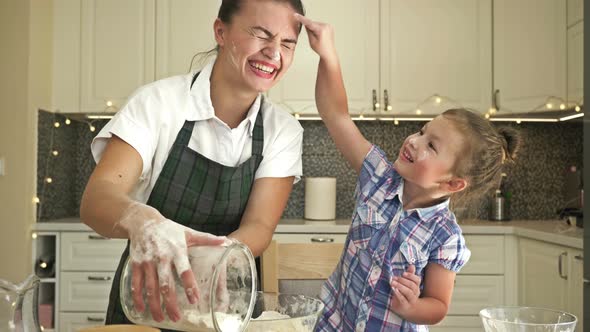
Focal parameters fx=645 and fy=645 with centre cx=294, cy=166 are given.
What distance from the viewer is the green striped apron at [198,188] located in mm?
1388

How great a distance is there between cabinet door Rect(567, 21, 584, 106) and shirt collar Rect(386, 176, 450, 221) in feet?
6.72

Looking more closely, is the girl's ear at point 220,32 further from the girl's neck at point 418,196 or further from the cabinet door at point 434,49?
the cabinet door at point 434,49

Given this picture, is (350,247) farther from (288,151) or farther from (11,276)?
(11,276)

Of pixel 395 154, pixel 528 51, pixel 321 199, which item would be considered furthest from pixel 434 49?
pixel 321 199

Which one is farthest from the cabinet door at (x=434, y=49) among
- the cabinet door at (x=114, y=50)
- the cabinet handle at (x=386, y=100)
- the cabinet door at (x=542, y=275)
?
the cabinet door at (x=114, y=50)

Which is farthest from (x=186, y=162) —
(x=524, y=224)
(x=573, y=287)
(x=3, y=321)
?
(x=524, y=224)

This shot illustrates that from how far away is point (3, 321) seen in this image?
63 centimetres

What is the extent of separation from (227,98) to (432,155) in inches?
18.2

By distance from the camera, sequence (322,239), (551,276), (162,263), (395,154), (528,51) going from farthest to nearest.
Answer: (395,154) < (528,51) < (322,239) < (551,276) < (162,263)

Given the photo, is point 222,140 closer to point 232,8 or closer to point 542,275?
point 232,8

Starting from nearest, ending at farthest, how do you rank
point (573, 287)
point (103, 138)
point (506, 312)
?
point (506, 312), point (103, 138), point (573, 287)

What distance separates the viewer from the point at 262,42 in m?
1.30

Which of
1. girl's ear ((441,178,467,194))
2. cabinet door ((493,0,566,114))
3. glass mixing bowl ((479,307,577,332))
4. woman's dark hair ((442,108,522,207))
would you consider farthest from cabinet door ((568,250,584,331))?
glass mixing bowl ((479,307,577,332))

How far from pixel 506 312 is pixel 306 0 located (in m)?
2.90
